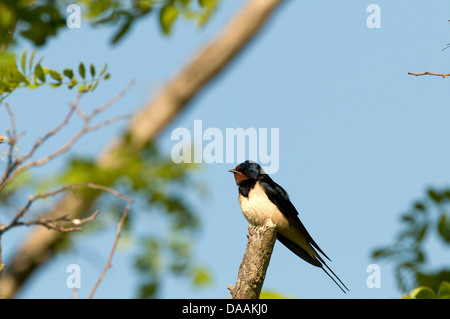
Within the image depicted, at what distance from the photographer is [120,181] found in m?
4.95

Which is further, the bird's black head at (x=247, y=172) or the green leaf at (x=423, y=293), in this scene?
the bird's black head at (x=247, y=172)

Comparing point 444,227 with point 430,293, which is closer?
point 430,293

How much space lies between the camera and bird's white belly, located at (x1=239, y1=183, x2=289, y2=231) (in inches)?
176

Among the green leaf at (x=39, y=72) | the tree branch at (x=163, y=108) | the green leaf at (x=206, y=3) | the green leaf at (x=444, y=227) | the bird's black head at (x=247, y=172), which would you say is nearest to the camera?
the green leaf at (x=39, y=72)

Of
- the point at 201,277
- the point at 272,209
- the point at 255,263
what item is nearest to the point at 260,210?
the point at 272,209

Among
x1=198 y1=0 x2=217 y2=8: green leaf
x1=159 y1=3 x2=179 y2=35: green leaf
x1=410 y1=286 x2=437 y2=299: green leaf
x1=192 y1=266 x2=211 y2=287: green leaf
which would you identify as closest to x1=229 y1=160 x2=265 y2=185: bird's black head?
x1=192 y1=266 x2=211 y2=287: green leaf

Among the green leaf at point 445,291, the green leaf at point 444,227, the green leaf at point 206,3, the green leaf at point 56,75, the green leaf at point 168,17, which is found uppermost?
the green leaf at point 206,3

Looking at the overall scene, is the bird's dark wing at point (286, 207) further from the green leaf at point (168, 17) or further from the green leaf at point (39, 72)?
the green leaf at point (39, 72)

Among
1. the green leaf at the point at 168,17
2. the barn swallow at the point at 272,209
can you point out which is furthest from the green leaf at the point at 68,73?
the barn swallow at the point at 272,209

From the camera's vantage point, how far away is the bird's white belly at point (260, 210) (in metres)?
4.48

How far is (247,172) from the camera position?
4738 mm

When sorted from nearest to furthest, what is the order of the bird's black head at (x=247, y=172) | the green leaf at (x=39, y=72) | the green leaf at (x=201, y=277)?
the green leaf at (x=39, y=72) < the bird's black head at (x=247, y=172) < the green leaf at (x=201, y=277)

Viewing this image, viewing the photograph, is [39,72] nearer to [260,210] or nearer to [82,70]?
[82,70]

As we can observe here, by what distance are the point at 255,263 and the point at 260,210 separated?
1.08 m
